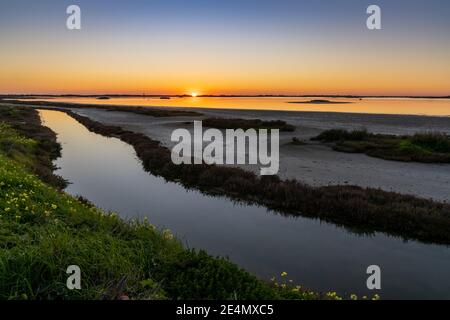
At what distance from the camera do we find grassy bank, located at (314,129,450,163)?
24922 millimetres

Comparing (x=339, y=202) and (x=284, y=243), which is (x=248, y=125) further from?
(x=284, y=243)

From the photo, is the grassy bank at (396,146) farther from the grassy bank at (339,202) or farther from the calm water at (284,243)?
the calm water at (284,243)

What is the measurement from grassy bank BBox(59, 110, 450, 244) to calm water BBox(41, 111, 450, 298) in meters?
0.75

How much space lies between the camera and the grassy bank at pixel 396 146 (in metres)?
24.9

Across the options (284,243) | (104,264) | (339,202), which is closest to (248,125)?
(339,202)

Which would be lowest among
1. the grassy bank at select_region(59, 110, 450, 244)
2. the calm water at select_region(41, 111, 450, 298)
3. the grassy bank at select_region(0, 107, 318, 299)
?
the calm water at select_region(41, 111, 450, 298)

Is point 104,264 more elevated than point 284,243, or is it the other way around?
point 104,264

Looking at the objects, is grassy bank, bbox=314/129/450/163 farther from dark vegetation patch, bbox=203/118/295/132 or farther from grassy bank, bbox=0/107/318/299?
grassy bank, bbox=0/107/318/299

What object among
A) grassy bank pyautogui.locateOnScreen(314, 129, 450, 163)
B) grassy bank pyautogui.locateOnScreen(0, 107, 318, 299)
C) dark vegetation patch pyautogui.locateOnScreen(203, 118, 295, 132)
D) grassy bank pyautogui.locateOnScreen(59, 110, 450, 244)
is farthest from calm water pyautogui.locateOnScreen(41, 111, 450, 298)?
dark vegetation patch pyautogui.locateOnScreen(203, 118, 295, 132)

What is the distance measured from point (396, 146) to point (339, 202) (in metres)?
15.4

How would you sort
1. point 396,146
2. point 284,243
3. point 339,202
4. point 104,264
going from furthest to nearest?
point 396,146 → point 339,202 → point 284,243 → point 104,264

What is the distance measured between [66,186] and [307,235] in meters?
12.5

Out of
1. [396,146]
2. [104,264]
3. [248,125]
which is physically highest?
[248,125]

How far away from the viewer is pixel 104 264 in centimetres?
667
